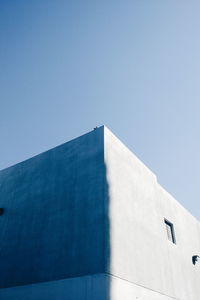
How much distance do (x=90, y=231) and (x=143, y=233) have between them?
2797 mm

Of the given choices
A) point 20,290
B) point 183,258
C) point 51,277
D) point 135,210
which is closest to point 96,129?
point 135,210

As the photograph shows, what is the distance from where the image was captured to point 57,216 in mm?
10289

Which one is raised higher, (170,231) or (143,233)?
(170,231)

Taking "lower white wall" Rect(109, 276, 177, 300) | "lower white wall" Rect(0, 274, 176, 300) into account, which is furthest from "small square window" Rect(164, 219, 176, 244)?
"lower white wall" Rect(0, 274, 176, 300)

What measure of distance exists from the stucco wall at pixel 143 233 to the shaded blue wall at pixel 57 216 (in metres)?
0.55

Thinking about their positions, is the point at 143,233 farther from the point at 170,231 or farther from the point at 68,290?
the point at 68,290

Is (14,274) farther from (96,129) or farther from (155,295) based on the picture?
(96,129)

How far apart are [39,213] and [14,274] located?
99.9 inches

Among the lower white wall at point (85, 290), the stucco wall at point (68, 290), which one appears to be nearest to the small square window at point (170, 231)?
the lower white wall at point (85, 290)

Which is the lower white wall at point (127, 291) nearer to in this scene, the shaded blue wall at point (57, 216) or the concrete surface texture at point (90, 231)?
the concrete surface texture at point (90, 231)

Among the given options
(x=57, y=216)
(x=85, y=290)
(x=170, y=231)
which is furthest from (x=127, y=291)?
(x=170, y=231)

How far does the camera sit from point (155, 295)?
9414 millimetres

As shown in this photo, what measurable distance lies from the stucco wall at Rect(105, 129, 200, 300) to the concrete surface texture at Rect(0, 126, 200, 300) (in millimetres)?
40

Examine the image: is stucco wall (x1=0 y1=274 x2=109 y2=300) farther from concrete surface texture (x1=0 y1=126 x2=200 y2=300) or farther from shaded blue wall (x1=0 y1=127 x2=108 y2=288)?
shaded blue wall (x1=0 y1=127 x2=108 y2=288)
